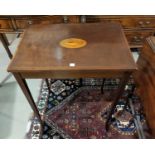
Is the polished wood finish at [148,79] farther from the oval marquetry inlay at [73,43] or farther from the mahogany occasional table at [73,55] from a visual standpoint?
the oval marquetry inlay at [73,43]

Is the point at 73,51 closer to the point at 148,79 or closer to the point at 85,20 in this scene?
the point at 148,79

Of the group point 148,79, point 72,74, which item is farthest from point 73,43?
point 148,79

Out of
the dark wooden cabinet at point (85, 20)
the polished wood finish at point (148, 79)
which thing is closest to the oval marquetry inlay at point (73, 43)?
the polished wood finish at point (148, 79)

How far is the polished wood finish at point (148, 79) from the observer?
1.09 meters

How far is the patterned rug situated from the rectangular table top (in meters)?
0.69

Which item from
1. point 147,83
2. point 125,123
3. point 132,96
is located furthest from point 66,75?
point 132,96

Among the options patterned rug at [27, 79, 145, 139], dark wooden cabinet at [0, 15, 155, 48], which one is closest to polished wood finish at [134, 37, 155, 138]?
patterned rug at [27, 79, 145, 139]

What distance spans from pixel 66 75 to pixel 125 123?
0.78 m

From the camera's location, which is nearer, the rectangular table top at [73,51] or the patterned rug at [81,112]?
the rectangular table top at [73,51]

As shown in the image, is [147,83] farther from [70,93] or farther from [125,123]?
[70,93]

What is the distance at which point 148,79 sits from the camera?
3.76 feet

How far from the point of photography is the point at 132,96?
1.74 metres
